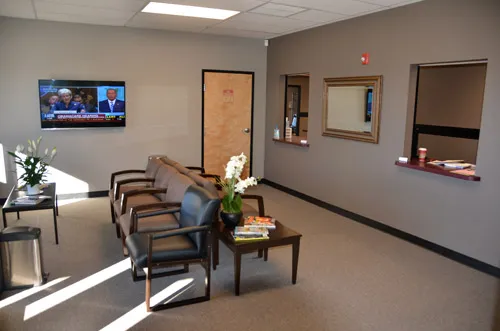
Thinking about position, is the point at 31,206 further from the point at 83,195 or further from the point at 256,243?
the point at 256,243

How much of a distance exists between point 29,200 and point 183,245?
80.0 inches

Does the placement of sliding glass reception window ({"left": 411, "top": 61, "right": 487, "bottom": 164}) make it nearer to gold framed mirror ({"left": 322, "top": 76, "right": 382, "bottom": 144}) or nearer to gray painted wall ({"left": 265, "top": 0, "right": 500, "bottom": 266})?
gold framed mirror ({"left": 322, "top": 76, "right": 382, "bottom": 144})

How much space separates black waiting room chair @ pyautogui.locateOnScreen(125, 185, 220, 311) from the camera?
2977 mm

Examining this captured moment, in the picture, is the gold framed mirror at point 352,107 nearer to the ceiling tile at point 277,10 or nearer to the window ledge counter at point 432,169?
the window ledge counter at point 432,169

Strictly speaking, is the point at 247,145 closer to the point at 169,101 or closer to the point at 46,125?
the point at 169,101

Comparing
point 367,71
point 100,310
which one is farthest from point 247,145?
point 100,310

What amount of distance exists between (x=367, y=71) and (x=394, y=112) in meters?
0.68

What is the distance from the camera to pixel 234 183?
3.49 metres

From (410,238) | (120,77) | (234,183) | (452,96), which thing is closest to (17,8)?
(120,77)

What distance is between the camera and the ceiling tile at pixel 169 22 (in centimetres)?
538

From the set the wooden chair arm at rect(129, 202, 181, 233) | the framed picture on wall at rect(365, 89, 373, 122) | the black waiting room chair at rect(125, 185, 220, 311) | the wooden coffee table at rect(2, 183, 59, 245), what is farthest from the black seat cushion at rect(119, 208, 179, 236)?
the framed picture on wall at rect(365, 89, 373, 122)

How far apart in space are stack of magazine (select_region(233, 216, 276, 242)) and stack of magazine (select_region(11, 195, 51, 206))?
2.19 metres

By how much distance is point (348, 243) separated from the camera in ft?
14.9

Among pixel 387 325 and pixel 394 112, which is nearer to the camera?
pixel 387 325
